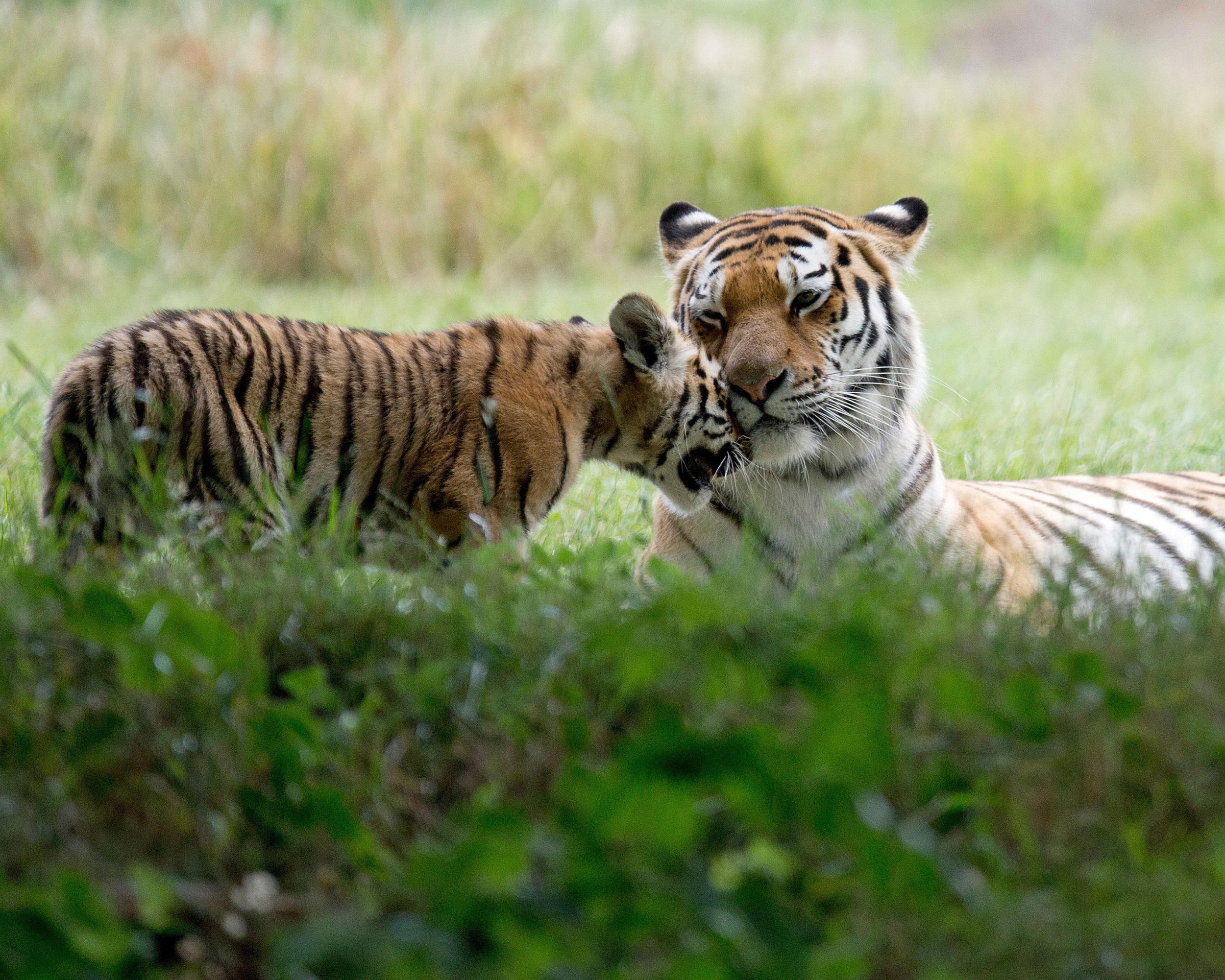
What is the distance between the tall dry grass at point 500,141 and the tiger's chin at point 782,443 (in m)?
5.89

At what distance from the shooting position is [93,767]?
1.92 m

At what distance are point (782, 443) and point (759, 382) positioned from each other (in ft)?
0.56

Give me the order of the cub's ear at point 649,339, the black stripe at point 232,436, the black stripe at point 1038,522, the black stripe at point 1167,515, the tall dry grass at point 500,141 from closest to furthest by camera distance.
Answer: the black stripe at point 232,436 → the cub's ear at point 649,339 → the black stripe at point 1038,522 → the black stripe at point 1167,515 → the tall dry grass at point 500,141

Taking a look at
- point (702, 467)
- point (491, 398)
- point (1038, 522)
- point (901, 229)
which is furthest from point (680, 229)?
point (1038, 522)

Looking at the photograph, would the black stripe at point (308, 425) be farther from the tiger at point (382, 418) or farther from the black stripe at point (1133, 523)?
the black stripe at point (1133, 523)

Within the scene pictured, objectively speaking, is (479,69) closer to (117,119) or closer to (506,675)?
(117,119)

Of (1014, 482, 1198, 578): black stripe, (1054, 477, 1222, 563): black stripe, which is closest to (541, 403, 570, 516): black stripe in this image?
(1014, 482, 1198, 578): black stripe

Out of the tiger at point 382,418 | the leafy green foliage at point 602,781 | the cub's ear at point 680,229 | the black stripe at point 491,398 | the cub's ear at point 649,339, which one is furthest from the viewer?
the cub's ear at point 680,229

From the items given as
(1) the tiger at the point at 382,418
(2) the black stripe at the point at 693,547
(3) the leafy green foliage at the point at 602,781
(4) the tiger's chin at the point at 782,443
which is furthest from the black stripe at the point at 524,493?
(3) the leafy green foliage at the point at 602,781

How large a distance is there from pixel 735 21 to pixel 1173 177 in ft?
16.7

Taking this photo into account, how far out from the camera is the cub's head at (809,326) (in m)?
3.38

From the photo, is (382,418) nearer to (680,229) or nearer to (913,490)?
(680,229)

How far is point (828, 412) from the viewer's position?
3.39 metres

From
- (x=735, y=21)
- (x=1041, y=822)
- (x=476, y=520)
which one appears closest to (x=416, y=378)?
(x=476, y=520)
